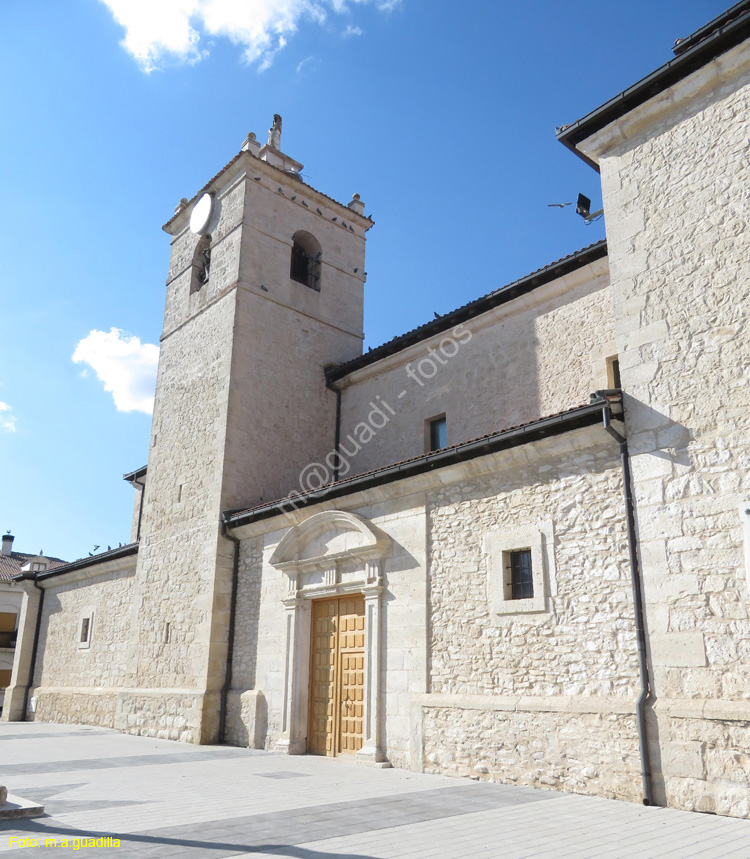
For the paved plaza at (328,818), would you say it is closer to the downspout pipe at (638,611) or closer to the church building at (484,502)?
the downspout pipe at (638,611)

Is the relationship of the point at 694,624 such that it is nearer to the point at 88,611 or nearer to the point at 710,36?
the point at 710,36

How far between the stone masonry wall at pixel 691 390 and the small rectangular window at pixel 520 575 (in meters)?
1.49

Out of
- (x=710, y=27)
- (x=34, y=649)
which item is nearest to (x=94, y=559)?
(x=34, y=649)

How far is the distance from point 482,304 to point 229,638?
718cm

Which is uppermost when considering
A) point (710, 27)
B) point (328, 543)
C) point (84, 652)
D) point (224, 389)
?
point (710, 27)

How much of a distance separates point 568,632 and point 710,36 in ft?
21.0

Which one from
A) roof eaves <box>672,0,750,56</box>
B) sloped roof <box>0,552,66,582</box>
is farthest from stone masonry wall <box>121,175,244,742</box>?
sloped roof <box>0,552,66,582</box>

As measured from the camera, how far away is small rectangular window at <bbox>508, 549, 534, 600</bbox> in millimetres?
8000

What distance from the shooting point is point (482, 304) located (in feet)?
39.4

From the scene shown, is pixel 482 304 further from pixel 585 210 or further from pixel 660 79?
pixel 660 79

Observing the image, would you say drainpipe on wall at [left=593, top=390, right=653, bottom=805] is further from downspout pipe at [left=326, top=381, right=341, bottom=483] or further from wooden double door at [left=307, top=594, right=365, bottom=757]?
downspout pipe at [left=326, top=381, right=341, bottom=483]

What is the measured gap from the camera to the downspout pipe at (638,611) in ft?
21.0

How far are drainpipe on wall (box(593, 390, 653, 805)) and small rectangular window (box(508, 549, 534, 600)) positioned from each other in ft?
4.33

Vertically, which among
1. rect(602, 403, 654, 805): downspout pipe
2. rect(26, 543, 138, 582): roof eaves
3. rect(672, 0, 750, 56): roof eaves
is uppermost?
rect(672, 0, 750, 56): roof eaves
